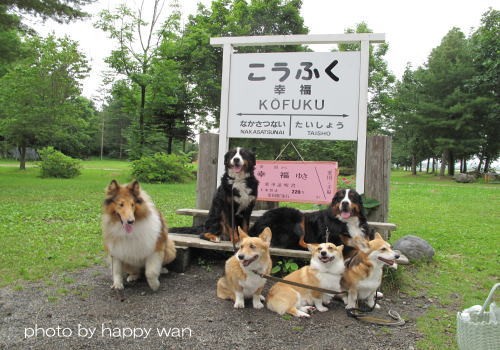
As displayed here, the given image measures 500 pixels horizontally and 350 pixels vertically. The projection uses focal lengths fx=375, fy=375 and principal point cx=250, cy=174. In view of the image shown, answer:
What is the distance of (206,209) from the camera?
6.03 m

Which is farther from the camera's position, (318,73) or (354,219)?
(318,73)

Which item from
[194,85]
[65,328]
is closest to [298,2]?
[194,85]

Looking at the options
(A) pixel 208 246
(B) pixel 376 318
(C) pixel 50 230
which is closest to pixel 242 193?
(A) pixel 208 246

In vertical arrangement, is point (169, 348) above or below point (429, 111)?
below

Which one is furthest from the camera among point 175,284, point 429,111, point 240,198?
point 429,111

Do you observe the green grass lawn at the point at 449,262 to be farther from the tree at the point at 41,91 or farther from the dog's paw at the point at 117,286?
the tree at the point at 41,91

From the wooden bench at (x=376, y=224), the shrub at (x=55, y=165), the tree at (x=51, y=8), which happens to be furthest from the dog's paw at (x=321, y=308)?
the shrub at (x=55, y=165)

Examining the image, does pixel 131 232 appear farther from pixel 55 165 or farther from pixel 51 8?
pixel 55 165

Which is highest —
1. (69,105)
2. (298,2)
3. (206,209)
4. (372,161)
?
(298,2)

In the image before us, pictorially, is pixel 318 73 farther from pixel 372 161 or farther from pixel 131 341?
pixel 131 341

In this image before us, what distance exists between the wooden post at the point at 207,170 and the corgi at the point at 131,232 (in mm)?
1747

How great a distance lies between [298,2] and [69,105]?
15931mm

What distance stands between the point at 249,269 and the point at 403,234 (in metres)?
5.50

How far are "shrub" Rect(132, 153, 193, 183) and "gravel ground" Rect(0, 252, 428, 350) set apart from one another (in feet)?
49.3
